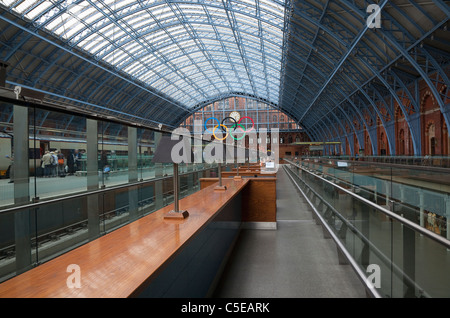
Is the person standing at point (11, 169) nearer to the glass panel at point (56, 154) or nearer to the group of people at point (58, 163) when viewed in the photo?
the glass panel at point (56, 154)

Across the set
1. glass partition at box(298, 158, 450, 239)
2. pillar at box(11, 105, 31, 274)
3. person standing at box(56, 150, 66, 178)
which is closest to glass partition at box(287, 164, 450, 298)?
glass partition at box(298, 158, 450, 239)

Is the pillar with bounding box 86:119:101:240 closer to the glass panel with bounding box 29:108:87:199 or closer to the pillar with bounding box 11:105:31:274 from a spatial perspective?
the glass panel with bounding box 29:108:87:199

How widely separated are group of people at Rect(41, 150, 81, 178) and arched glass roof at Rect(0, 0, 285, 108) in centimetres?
2086

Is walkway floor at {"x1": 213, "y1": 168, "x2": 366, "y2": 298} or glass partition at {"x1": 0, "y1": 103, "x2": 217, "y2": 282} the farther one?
walkway floor at {"x1": 213, "y1": 168, "x2": 366, "y2": 298}

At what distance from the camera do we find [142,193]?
481cm

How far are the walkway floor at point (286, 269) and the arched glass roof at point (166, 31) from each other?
1956cm

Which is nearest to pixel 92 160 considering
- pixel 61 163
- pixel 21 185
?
pixel 61 163

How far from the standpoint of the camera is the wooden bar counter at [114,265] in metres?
1.35

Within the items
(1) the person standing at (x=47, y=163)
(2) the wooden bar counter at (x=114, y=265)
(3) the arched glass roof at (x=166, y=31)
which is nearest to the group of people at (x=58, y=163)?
(1) the person standing at (x=47, y=163)

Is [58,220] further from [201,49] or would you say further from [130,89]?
[130,89]

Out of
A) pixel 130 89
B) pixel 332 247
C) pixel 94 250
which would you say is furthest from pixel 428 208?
pixel 130 89

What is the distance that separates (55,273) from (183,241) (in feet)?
2.65

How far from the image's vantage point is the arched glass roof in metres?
24.5

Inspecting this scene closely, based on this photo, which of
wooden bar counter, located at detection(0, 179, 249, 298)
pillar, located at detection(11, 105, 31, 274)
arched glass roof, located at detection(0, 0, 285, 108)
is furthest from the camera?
arched glass roof, located at detection(0, 0, 285, 108)
